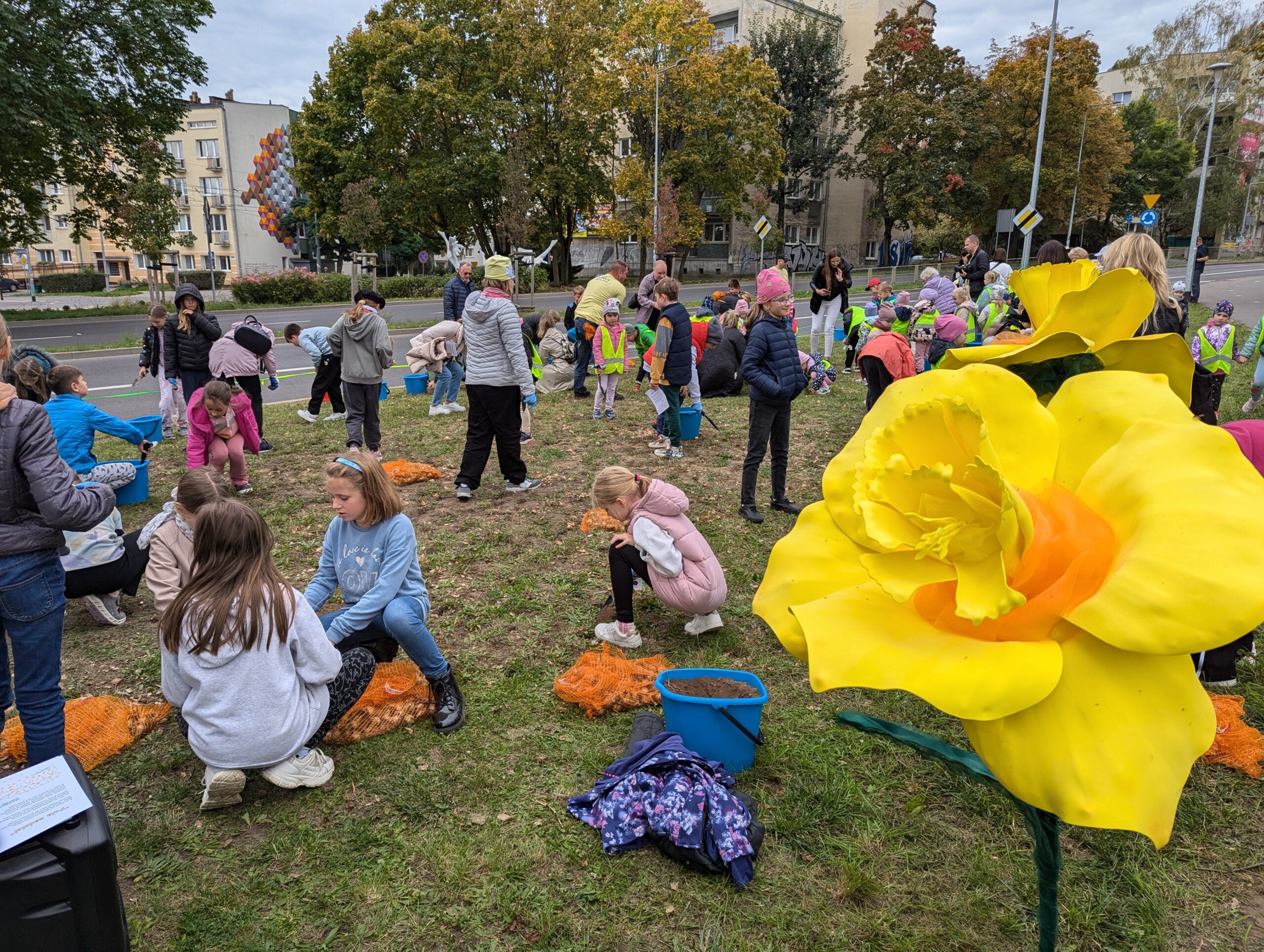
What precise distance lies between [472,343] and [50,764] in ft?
15.9


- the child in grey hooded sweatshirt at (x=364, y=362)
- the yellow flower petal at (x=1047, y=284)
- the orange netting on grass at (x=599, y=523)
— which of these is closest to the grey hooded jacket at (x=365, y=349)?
the child in grey hooded sweatshirt at (x=364, y=362)

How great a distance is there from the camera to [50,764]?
2.09 m

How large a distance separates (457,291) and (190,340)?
3430mm

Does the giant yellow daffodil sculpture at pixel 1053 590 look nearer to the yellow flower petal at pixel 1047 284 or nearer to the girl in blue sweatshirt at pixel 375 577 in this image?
the yellow flower petal at pixel 1047 284

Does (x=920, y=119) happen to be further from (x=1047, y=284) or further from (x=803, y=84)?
(x=1047, y=284)

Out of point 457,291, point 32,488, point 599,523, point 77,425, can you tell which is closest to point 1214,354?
point 599,523

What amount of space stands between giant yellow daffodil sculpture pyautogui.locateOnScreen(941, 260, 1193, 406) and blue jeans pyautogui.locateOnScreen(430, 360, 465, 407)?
9946 millimetres

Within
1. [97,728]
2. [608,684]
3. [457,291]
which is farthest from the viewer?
[457,291]

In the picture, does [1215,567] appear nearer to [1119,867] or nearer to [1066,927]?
[1066,927]

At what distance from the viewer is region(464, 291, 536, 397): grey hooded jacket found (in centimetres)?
644

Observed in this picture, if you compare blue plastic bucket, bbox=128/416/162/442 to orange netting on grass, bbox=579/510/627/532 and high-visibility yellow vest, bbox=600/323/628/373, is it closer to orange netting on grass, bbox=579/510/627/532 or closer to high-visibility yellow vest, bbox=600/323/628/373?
orange netting on grass, bbox=579/510/627/532

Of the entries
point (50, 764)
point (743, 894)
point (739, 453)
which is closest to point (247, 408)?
point (739, 453)

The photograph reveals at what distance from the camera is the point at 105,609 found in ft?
15.4

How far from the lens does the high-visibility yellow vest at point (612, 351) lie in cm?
975
